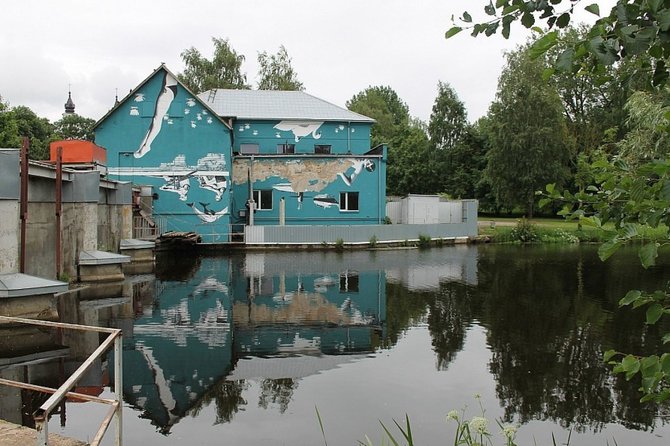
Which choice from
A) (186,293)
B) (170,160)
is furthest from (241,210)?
(186,293)

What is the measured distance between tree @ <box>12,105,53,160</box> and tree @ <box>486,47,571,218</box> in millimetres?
44904

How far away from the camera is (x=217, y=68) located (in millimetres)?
53000

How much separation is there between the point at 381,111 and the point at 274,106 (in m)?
40.7

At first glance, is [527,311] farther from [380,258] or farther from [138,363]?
[380,258]

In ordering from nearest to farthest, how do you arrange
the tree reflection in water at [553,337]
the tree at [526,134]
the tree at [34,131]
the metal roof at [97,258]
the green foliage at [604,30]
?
the green foliage at [604,30] < the tree reflection in water at [553,337] < the metal roof at [97,258] < the tree at [526,134] < the tree at [34,131]

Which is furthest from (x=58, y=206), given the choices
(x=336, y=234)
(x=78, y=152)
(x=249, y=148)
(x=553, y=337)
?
(x=249, y=148)

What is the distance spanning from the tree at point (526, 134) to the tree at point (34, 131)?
44904 millimetres

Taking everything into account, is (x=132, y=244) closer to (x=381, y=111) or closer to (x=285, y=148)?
(x=285, y=148)

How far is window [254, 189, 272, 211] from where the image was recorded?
34.4 meters

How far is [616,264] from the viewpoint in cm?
2573

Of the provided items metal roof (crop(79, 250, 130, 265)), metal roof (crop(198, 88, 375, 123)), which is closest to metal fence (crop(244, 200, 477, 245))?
metal roof (crop(198, 88, 375, 123))

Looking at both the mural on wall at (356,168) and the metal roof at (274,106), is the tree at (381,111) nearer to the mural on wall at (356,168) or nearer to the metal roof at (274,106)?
the metal roof at (274,106)

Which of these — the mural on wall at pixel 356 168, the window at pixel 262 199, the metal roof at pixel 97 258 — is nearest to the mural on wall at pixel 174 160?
the window at pixel 262 199

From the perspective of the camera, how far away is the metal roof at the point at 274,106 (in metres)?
38.7
